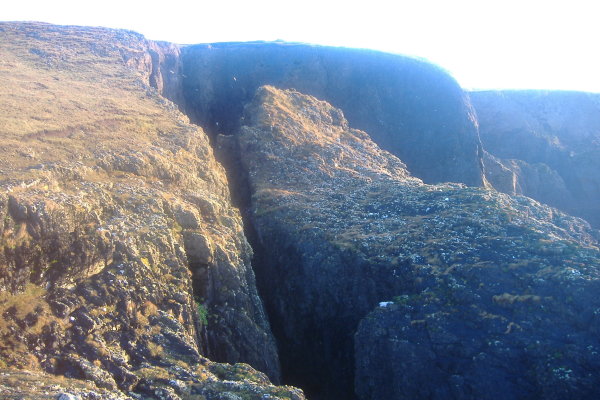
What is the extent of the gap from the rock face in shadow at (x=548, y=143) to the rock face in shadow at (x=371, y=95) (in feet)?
18.7

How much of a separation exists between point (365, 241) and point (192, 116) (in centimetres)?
3492

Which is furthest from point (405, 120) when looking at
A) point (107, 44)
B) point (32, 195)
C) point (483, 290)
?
point (32, 195)

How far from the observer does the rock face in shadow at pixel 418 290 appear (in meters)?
20.1

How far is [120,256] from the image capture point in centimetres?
1877

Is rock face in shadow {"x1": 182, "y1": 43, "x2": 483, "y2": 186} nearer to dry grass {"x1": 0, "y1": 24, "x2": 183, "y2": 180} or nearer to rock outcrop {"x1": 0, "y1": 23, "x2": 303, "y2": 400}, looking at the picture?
dry grass {"x1": 0, "y1": 24, "x2": 183, "y2": 180}

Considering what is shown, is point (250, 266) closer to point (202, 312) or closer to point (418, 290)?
point (202, 312)

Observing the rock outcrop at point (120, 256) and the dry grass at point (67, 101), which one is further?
the dry grass at point (67, 101)

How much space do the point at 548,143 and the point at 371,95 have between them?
23.4 m

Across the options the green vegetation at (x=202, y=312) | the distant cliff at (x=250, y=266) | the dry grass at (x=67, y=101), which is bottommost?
the green vegetation at (x=202, y=312)

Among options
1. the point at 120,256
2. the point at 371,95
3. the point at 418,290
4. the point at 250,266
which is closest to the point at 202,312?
the point at 120,256

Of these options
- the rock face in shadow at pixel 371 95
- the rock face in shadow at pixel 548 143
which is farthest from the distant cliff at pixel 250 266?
the rock face in shadow at pixel 548 143

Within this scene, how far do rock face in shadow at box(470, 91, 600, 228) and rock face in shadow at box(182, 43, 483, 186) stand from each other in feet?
18.7

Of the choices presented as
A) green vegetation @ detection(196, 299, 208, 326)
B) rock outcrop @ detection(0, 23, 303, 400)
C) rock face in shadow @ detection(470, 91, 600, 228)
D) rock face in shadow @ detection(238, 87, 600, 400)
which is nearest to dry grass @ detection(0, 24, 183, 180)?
rock outcrop @ detection(0, 23, 303, 400)

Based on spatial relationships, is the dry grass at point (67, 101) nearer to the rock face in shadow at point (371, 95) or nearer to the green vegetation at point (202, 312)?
the green vegetation at point (202, 312)
